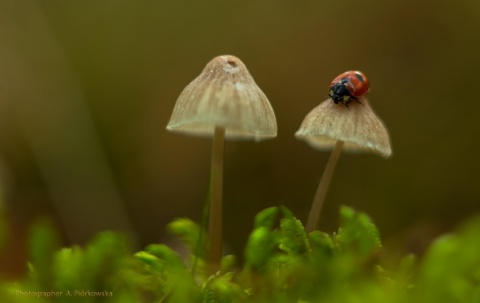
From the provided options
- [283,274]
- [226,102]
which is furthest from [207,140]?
[283,274]

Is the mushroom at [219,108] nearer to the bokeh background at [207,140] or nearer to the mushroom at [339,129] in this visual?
the mushroom at [339,129]

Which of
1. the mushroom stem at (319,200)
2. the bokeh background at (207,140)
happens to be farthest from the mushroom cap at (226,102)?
the bokeh background at (207,140)

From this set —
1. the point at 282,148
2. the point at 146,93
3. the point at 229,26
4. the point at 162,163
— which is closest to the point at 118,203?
the point at 162,163

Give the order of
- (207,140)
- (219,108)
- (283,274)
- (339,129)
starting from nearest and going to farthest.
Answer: (283,274)
(219,108)
(339,129)
(207,140)

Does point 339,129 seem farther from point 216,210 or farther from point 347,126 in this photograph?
point 216,210

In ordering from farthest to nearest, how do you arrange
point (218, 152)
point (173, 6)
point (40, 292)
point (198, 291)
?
point (173, 6) → point (218, 152) → point (198, 291) → point (40, 292)

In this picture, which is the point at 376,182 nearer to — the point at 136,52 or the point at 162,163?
the point at 162,163
